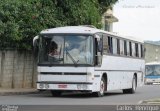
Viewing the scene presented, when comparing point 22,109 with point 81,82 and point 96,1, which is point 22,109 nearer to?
point 81,82

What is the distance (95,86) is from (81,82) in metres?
0.80

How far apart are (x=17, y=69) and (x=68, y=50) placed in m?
8.15

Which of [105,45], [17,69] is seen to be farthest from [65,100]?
[17,69]

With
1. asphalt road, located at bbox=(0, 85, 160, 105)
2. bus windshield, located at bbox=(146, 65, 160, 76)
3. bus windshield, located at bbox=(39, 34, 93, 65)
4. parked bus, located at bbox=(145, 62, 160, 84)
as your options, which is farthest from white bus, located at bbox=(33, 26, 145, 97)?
bus windshield, located at bbox=(146, 65, 160, 76)

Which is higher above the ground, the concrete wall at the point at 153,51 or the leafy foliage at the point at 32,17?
the concrete wall at the point at 153,51

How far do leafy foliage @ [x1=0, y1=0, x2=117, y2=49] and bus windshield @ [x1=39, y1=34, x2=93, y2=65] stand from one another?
5.69 metres

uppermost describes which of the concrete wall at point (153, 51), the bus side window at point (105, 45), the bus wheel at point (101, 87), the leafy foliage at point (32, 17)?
the concrete wall at point (153, 51)

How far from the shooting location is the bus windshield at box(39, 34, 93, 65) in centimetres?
2680

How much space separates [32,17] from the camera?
34.2 m

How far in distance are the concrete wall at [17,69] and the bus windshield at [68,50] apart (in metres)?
6.82

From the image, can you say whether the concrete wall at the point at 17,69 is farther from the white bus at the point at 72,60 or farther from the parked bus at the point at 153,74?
the parked bus at the point at 153,74

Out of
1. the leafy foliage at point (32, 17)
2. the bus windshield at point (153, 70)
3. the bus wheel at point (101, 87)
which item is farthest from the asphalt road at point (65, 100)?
the bus windshield at point (153, 70)

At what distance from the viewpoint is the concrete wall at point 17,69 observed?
33.8 m

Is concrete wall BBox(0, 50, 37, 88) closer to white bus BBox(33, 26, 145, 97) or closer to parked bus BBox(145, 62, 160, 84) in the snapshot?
white bus BBox(33, 26, 145, 97)
